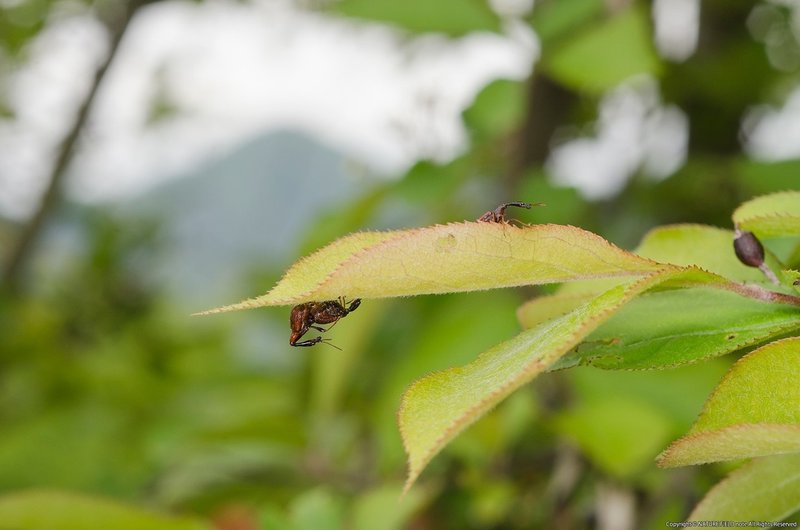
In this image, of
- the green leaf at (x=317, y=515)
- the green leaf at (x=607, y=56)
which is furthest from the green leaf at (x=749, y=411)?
the green leaf at (x=607, y=56)

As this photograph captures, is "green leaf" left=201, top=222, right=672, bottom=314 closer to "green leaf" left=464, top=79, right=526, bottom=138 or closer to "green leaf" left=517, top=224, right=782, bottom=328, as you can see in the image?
"green leaf" left=517, top=224, right=782, bottom=328

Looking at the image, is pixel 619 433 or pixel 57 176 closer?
pixel 619 433

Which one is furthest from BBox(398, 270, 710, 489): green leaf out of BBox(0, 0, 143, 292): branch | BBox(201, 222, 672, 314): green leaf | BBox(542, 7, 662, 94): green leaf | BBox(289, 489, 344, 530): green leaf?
BBox(0, 0, 143, 292): branch

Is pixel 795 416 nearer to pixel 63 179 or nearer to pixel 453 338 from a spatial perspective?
pixel 453 338

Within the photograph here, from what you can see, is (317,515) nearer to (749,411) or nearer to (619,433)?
(619,433)

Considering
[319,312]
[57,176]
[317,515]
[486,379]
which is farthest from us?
[57,176]

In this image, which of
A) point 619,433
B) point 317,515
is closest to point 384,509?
point 317,515
